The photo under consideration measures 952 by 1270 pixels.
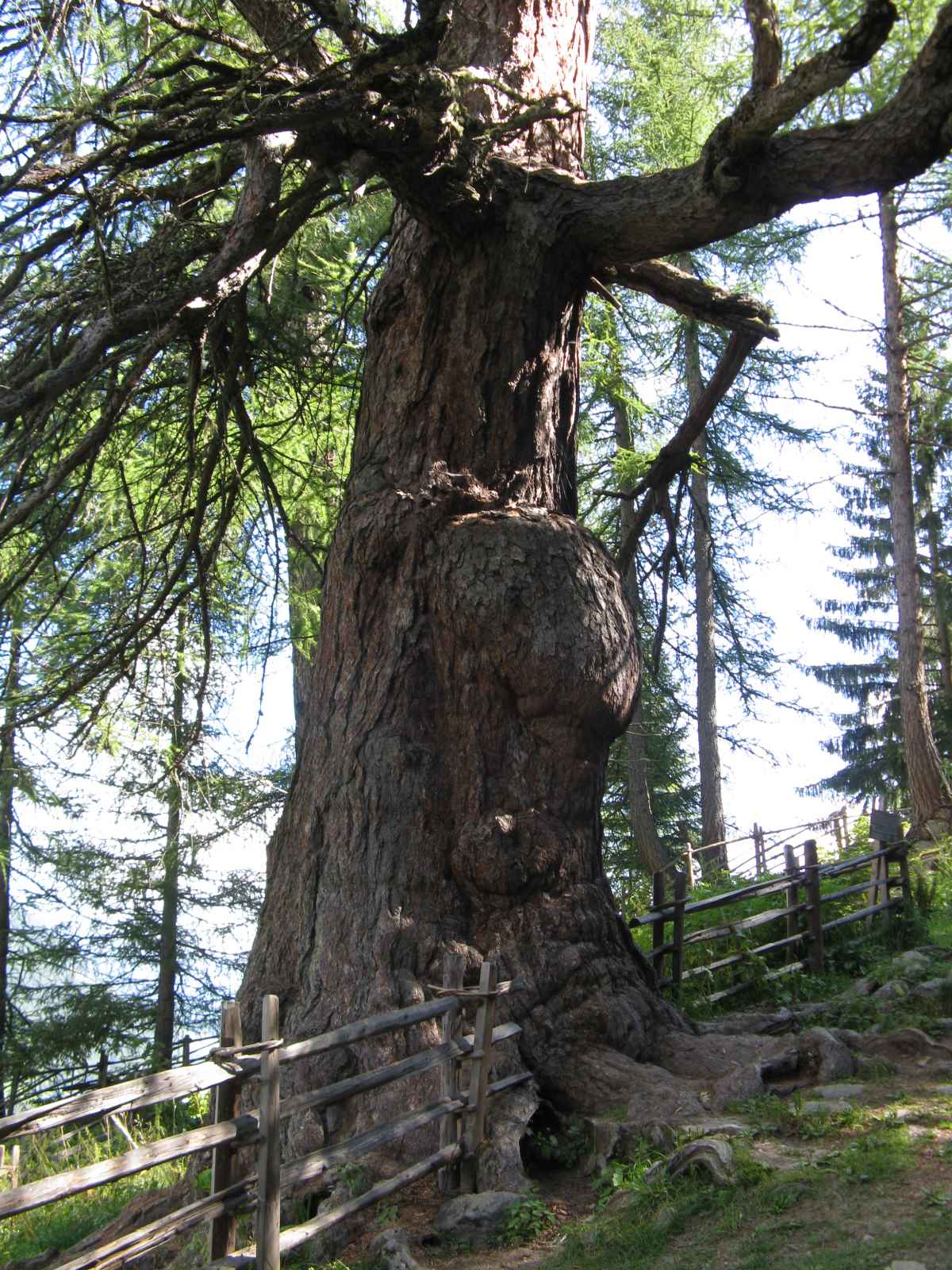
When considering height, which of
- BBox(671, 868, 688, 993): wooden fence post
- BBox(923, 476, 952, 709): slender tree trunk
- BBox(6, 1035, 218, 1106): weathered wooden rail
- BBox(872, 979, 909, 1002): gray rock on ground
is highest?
BBox(923, 476, 952, 709): slender tree trunk

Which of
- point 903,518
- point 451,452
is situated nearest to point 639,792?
point 903,518

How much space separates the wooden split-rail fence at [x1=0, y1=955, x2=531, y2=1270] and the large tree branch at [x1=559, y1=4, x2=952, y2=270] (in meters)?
4.31

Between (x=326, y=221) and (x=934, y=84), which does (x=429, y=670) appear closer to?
(x=934, y=84)

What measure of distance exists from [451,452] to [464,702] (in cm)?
152

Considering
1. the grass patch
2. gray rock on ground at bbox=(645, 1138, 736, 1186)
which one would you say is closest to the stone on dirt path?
gray rock on ground at bbox=(645, 1138, 736, 1186)

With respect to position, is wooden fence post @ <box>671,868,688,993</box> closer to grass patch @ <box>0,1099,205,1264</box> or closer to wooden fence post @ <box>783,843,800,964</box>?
wooden fence post @ <box>783,843,800,964</box>

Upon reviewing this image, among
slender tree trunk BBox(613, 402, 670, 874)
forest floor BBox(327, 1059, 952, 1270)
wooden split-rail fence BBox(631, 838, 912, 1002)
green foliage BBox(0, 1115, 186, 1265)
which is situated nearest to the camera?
forest floor BBox(327, 1059, 952, 1270)

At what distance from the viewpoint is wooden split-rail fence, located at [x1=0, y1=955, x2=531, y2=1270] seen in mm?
3758

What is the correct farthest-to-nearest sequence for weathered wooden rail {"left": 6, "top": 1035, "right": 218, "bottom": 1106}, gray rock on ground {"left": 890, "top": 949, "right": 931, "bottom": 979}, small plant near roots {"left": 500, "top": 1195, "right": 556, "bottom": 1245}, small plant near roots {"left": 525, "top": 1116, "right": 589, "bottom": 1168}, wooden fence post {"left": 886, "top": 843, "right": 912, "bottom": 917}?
weathered wooden rail {"left": 6, "top": 1035, "right": 218, "bottom": 1106} → wooden fence post {"left": 886, "top": 843, "right": 912, "bottom": 917} → gray rock on ground {"left": 890, "top": 949, "right": 931, "bottom": 979} → small plant near roots {"left": 525, "top": 1116, "right": 589, "bottom": 1168} → small plant near roots {"left": 500, "top": 1195, "right": 556, "bottom": 1245}

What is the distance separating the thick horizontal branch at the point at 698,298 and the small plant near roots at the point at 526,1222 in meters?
5.38

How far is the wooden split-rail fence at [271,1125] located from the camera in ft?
12.3

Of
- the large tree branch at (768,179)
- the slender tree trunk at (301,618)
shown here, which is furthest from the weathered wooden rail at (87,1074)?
the large tree branch at (768,179)

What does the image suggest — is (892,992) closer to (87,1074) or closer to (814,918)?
(814,918)

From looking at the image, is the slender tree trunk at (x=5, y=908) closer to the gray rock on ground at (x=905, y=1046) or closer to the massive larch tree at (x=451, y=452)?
the massive larch tree at (x=451, y=452)
